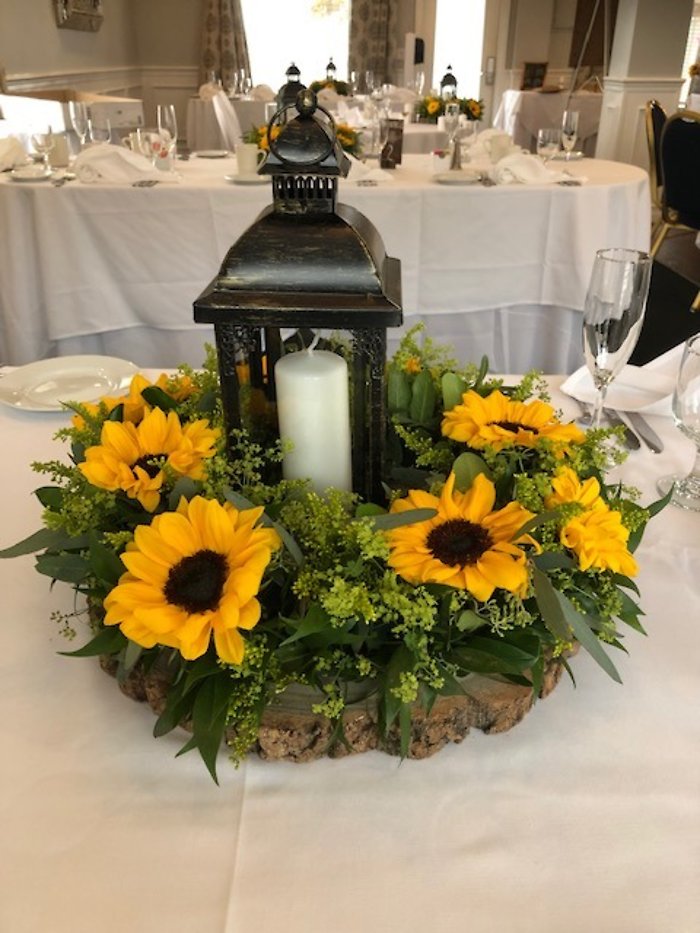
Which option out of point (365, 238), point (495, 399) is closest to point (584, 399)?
point (495, 399)

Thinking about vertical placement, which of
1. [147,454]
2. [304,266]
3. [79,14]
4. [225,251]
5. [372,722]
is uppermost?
[79,14]

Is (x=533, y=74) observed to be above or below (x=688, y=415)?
above

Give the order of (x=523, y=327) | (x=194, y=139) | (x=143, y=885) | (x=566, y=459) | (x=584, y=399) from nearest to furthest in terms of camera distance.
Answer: (x=143, y=885) → (x=566, y=459) → (x=584, y=399) → (x=523, y=327) → (x=194, y=139)

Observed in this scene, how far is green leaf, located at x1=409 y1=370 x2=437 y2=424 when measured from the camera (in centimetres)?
61

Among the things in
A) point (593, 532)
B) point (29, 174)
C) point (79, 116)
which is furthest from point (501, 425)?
point (79, 116)

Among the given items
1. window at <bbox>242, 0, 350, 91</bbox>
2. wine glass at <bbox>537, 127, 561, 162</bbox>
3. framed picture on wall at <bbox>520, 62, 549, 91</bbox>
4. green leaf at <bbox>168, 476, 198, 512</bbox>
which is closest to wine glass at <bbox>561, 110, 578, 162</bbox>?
wine glass at <bbox>537, 127, 561, 162</bbox>

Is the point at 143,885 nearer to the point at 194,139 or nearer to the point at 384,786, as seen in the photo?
the point at 384,786

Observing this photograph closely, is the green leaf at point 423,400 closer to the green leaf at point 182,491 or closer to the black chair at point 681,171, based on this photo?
the green leaf at point 182,491

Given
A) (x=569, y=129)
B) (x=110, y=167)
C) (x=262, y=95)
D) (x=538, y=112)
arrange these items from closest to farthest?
(x=110, y=167) < (x=569, y=129) < (x=262, y=95) < (x=538, y=112)

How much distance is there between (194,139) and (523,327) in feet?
9.42

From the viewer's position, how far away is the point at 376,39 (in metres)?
6.35

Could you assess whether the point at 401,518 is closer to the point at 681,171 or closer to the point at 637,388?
the point at 637,388

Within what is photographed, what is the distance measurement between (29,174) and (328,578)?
6.33ft

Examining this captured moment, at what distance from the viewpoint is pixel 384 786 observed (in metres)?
0.43
